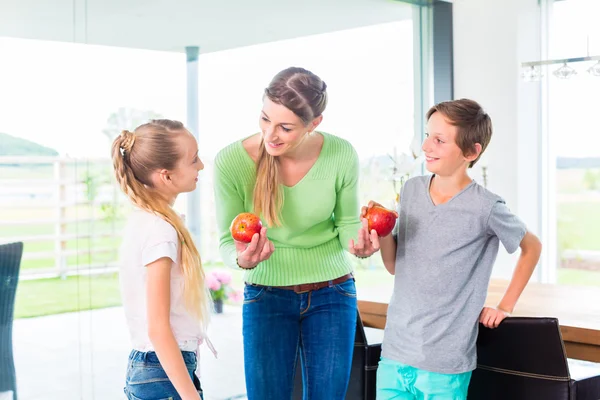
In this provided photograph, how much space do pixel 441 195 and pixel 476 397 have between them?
1.86ft

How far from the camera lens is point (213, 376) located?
4012mm

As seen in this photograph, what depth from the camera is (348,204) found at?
210cm

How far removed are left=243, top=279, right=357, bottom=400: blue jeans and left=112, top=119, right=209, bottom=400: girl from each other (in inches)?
10.8

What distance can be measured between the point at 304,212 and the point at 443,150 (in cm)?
40

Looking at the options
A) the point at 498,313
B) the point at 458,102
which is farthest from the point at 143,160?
the point at 498,313

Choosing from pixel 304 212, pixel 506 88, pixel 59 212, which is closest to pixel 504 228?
pixel 304 212

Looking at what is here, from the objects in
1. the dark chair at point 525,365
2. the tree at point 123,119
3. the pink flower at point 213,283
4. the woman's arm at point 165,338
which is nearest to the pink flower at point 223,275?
the pink flower at point 213,283

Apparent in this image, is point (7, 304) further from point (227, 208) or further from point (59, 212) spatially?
point (227, 208)

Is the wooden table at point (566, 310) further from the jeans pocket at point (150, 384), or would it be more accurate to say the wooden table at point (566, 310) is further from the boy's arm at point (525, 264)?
the jeans pocket at point (150, 384)

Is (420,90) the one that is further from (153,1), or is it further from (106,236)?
(106,236)

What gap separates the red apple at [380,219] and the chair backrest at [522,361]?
0.37 metres

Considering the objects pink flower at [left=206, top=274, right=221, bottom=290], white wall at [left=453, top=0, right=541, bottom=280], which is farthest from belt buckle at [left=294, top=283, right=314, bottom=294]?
white wall at [left=453, top=0, right=541, bottom=280]

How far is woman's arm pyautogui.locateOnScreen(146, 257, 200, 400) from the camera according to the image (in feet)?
5.14

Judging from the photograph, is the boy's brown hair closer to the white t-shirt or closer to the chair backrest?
the chair backrest
